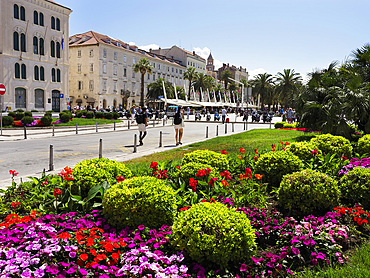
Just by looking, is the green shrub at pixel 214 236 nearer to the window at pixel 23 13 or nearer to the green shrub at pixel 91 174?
the green shrub at pixel 91 174

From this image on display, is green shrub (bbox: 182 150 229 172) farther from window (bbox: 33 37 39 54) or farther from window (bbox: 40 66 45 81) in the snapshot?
window (bbox: 33 37 39 54)

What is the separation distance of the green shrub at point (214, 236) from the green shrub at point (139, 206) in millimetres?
484

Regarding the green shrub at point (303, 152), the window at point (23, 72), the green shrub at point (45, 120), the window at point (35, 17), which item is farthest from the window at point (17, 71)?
the green shrub at point (303, 152)

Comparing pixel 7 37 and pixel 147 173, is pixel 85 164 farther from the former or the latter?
pixel 7 37

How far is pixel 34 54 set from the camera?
53594 millimetres

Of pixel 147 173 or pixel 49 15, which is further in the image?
pixel 49 15

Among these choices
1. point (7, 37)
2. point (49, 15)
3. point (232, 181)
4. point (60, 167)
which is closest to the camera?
point (232, 181)

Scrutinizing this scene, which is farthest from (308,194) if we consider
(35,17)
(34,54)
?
(35,17)

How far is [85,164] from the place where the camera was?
18.2ft

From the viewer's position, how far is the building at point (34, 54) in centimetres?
4966

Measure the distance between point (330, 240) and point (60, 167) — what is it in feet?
28.0

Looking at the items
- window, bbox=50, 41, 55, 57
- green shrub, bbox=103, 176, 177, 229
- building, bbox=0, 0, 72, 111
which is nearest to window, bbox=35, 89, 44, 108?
building, bbox=0, 0, 72, 111

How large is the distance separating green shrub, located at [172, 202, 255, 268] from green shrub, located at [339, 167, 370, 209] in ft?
8.23

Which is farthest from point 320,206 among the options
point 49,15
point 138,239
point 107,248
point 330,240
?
point 49,15
